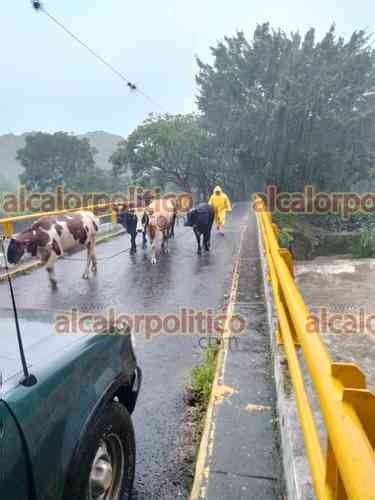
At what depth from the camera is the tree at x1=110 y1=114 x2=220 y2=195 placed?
1330 inches

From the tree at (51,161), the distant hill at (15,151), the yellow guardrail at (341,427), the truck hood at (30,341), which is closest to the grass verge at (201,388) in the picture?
the truck hood at (30,341)

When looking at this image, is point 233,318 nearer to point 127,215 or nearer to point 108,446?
point 108,446

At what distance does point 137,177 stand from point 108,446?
113 ft

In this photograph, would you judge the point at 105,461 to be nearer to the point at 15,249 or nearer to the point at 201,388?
the point at 201,388

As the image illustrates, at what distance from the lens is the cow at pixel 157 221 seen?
10.5 meters

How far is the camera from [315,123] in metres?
23.2

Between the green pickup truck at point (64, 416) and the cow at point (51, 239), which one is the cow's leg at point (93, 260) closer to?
the cow at point (51, 239)

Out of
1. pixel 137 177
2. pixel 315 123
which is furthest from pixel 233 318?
pixel 137 177

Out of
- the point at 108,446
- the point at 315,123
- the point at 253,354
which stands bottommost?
the point at 253,354

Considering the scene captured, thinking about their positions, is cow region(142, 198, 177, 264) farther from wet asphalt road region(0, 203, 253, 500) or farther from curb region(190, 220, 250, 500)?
curb region(190, 220, 250, 500)

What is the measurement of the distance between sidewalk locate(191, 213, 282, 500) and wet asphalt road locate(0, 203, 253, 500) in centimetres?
28

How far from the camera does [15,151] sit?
103312 millimetres

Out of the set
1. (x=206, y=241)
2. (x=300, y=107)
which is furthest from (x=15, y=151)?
(x=206, y=241)

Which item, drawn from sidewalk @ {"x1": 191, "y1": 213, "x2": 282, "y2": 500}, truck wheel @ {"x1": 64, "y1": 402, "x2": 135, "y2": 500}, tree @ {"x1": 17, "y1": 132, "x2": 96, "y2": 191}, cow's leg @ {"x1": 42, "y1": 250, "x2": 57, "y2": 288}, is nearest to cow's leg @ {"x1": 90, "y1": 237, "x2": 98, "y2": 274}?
cow's leg @ {"x1": 42, "y1": 250, "x2": 57, "y2": 288}
